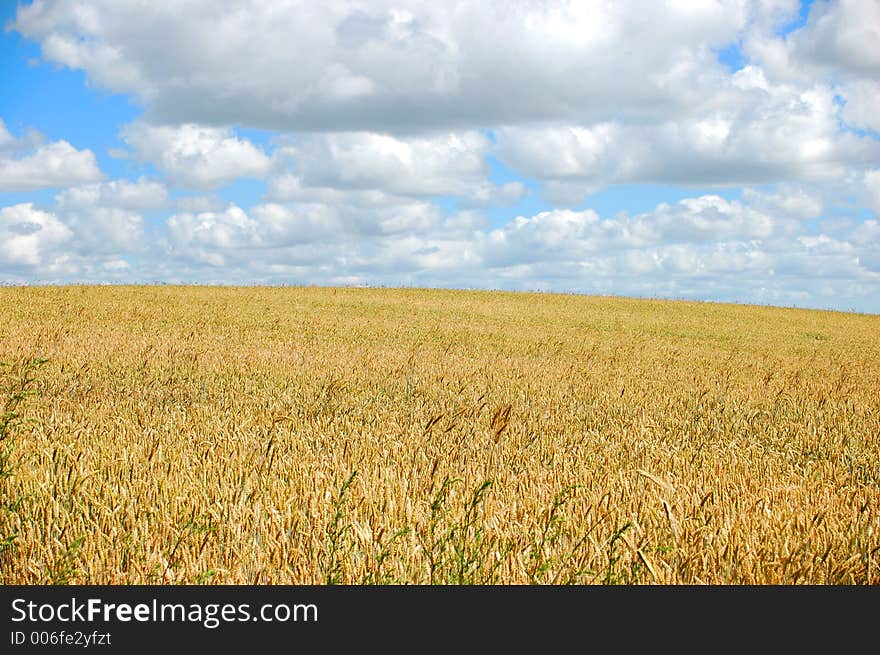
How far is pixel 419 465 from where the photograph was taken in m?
5.57

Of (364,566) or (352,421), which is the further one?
(352,421)

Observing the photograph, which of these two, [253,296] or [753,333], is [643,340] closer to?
[753,333]

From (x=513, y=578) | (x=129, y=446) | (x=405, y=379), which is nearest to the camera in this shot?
(x=513, y=578)

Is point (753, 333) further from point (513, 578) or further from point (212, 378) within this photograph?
point (513, 578)

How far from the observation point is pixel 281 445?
587cm

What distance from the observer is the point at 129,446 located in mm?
5645

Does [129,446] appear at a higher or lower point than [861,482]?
higher

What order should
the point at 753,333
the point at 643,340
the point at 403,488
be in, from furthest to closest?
the point at 753,333 → the point at 643,340 → the point at 403,488

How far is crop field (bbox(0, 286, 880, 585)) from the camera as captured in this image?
12.3ft

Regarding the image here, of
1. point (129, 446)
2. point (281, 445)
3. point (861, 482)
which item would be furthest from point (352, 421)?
point (861, 482)

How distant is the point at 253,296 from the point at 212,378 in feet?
57.2

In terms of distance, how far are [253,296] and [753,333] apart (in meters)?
16.8

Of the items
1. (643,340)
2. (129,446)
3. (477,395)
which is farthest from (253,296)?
(129,446)

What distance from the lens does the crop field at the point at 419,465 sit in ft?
A: 12.3
